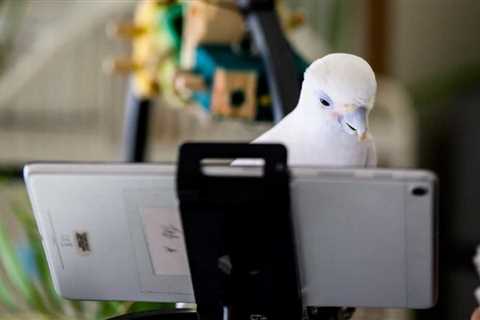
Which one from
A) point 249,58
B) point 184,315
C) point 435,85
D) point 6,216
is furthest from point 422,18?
point 184,315

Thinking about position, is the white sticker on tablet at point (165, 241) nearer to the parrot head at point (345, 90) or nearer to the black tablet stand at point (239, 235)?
the black tablet stand at point (239, 235)

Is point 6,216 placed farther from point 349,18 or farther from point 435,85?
point 435,85

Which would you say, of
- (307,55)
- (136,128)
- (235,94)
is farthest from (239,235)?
(307,55)

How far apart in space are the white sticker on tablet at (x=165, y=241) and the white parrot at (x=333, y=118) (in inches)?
2.8

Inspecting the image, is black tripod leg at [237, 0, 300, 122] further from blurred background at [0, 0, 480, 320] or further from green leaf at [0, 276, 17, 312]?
blurred background at [0, 0, 480, 320]

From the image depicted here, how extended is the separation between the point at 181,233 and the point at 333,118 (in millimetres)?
129

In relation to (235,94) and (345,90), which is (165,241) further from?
(235,94)

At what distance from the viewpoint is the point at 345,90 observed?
1.75 ft

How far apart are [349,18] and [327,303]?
65.1 inches

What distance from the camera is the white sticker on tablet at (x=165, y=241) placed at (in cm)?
53

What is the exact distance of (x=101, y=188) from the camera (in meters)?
0.53

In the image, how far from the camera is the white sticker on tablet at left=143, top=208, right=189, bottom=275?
1.73ft

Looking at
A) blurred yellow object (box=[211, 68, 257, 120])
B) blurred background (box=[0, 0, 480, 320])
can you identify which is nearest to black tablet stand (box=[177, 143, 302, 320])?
blurred yellow object (box=[211, 68, 257, 120])

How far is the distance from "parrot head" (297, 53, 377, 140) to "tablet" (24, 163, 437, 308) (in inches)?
2.2
